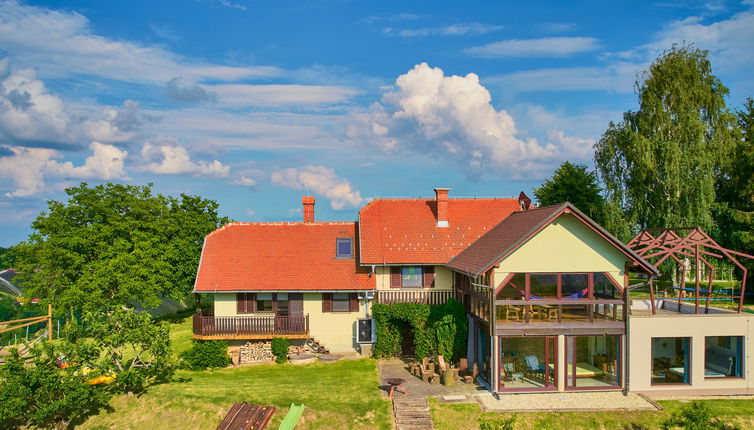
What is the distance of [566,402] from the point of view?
66.5 feet

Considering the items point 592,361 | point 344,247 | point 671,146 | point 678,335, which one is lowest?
point 592,361

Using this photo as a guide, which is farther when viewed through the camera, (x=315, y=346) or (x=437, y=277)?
(x=437, y=277)

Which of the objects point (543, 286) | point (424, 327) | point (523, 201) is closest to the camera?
point (543, 286)

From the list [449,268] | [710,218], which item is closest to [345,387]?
[449,268]

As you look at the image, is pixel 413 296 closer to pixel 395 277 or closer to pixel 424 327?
pixel 395 277

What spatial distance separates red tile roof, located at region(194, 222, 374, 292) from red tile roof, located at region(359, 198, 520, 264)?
55.0 inches

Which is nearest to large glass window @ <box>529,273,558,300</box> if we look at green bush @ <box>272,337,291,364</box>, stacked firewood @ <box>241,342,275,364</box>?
green bush @ <box>272,337,291,364</box>

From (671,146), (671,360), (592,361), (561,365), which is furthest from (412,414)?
(671,146)

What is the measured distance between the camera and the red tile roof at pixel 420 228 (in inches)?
1137

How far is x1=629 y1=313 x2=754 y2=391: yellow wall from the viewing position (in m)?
21.4

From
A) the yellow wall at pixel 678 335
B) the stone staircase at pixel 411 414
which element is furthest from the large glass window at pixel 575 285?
the stone staircase at pixel 411 414

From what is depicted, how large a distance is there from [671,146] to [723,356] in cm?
1649

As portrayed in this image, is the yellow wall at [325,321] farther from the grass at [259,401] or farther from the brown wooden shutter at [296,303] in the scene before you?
the grass at [259,401]

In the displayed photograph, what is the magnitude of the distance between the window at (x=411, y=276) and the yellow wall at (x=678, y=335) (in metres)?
11.2
